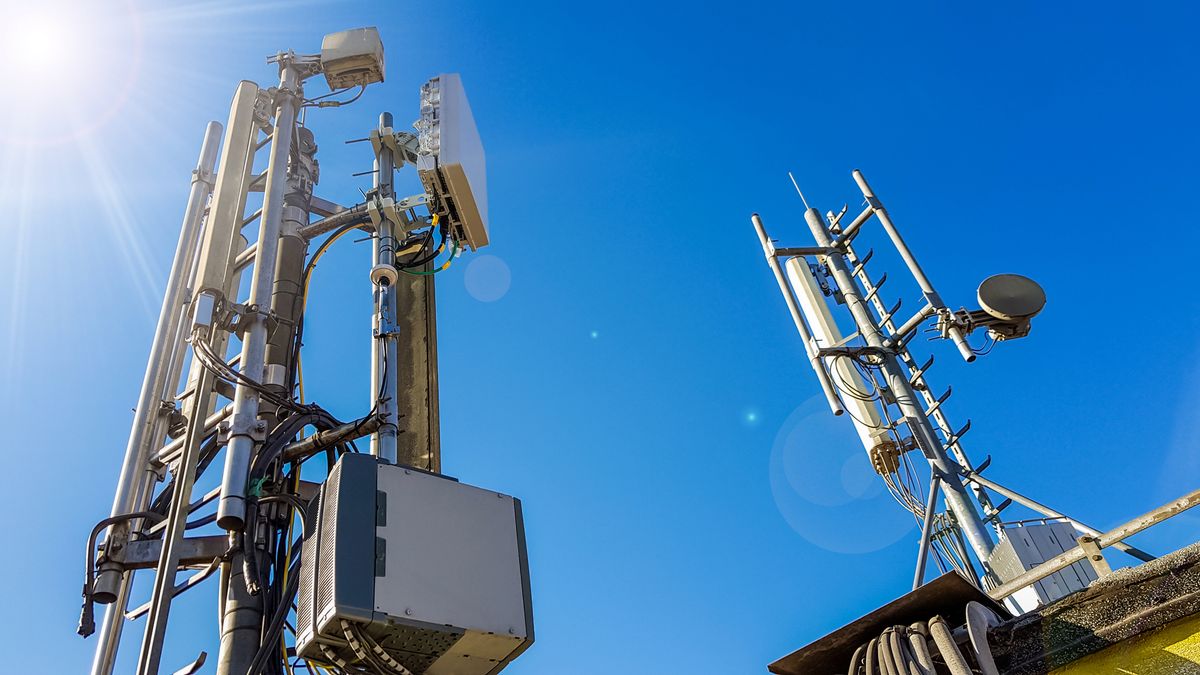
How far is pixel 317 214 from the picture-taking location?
27.7ft

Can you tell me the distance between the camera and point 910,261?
34.2 ft

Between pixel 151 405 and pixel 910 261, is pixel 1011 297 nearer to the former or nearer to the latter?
pixel 910 261

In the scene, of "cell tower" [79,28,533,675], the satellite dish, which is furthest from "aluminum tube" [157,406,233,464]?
the satellite dish

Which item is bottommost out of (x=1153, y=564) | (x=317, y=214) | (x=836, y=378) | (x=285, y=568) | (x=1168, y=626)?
(x=1168, y=626)

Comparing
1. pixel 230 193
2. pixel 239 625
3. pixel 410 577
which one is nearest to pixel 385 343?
pixel 230 193

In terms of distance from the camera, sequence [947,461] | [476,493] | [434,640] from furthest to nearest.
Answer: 1. [947,461]
2. [476,493]
3. [434,640]

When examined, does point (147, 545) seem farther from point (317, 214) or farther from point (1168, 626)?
point (1168, 626)

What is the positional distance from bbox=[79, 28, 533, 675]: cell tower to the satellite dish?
17.0 ft

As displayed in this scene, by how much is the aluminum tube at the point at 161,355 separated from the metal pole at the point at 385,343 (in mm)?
1892

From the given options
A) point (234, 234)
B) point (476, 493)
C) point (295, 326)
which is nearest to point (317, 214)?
point (234, 234)

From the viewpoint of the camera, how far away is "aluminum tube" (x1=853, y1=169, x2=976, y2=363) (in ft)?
30.7

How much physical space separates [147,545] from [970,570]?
7577 millimetres

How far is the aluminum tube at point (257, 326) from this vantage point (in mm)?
5730

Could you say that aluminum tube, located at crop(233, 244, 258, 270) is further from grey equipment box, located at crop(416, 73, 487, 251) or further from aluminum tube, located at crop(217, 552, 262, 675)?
aluminum tube, located at crop(217, 552, 262, 675)
